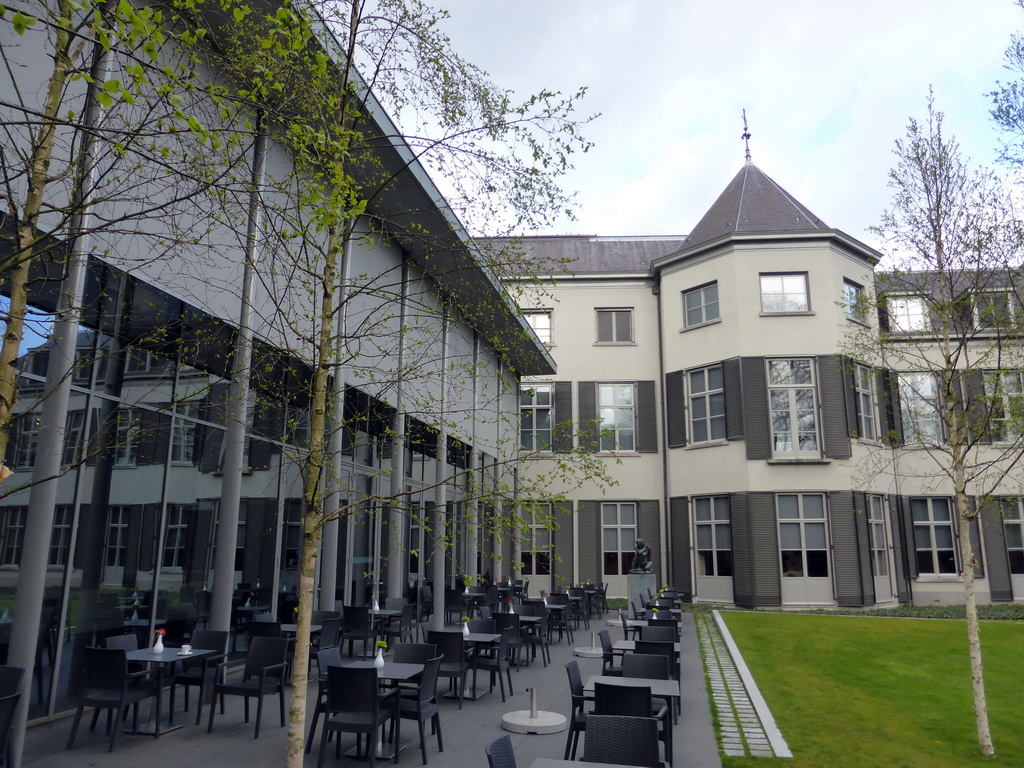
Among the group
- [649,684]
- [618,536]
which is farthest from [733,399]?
[649,684]

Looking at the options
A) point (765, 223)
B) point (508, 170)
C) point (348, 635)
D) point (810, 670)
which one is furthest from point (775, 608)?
point (508, 170)

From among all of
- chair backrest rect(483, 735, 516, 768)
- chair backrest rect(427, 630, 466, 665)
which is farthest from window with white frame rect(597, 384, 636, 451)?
chair backrest rect(483, 735, 516, 768)

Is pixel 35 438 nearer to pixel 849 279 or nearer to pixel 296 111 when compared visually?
pixel 296 111

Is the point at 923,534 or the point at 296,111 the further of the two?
the point at 923,534

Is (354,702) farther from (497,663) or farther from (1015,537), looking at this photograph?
(1015,537)

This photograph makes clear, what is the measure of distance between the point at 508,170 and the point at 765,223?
20.5 metres

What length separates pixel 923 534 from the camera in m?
24.6

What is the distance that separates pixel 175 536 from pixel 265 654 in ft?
7.13

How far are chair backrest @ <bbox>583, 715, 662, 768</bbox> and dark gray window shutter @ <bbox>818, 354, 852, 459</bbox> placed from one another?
1861 cm

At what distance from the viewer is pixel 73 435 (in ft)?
24.2

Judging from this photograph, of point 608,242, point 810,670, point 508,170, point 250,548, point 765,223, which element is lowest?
point 810,670

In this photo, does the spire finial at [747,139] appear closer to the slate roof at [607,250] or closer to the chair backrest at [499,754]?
the slate roof at [607,250]

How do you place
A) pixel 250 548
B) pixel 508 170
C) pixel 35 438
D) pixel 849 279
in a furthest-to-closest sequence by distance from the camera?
1. pixel 849 279
2. pixel 250 548
3. pixel 35 438
4. pixel 508 170

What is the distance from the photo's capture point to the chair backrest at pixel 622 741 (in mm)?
5129
